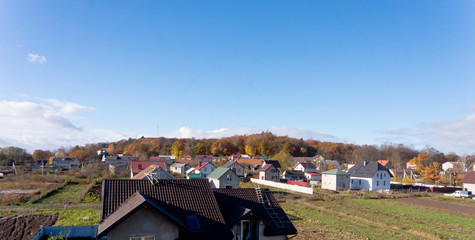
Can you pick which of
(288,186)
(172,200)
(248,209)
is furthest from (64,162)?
(248,209)

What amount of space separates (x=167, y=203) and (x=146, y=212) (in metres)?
1.68

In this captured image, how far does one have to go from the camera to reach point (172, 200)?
1346cm

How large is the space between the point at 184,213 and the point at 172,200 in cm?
90

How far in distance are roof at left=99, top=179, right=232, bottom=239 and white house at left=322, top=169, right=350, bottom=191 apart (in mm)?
44572

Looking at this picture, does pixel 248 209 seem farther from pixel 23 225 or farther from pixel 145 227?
pixel 23 225

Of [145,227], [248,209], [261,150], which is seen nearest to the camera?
[145,227]

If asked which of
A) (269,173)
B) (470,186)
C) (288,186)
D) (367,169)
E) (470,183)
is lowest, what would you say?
(288,186)

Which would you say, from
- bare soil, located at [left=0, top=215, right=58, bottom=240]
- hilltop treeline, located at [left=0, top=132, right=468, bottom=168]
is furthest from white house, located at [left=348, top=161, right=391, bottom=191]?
hilltop treeline, located at [left=0, top=132, right=468, bottom=168]

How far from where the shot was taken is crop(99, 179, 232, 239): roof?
1215 centimetres

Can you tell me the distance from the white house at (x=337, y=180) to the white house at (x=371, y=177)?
260 centimetres

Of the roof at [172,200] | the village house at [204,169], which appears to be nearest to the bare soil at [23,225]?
the roof at [172,200]

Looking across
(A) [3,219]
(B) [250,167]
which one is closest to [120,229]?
(A) [3,219]

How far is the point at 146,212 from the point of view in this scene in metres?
11.6

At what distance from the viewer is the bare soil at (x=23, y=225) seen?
19359mm
